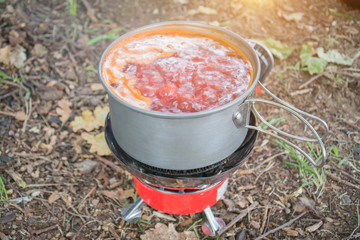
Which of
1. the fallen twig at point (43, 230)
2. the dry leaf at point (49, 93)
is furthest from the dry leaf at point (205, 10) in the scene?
the fallen twig at point (43, 230)

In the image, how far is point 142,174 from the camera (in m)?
1.95

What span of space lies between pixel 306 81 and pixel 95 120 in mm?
2193

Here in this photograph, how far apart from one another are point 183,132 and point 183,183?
404 millimetres

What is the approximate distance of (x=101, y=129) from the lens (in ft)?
10.4

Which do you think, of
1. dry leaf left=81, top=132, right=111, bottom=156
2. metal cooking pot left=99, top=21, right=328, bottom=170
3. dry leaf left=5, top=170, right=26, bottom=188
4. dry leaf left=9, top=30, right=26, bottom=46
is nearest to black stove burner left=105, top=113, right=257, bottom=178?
metal cooking pot left=99, top=21, right=328, bottom=170

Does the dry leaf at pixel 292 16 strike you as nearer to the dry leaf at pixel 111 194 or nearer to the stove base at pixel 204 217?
the stove base at pixel 204 217

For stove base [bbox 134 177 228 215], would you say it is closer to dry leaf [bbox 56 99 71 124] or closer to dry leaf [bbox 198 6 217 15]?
dry leaf [bbox 56 99 71 124]

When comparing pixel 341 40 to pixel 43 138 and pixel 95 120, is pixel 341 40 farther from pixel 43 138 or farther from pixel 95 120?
pixel 43 138

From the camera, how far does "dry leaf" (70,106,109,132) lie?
3.10 m

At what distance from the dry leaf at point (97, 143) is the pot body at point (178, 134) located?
40.6 inches

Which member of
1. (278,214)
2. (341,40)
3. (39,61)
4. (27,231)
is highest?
(341,40)

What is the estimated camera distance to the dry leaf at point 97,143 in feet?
9.61

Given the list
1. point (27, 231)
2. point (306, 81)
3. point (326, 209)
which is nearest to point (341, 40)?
point (306, 81)

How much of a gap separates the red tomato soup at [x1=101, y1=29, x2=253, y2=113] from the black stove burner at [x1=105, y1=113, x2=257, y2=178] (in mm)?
400
